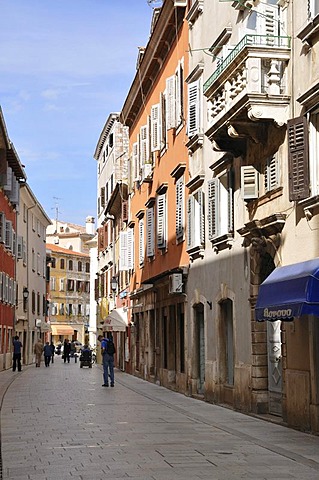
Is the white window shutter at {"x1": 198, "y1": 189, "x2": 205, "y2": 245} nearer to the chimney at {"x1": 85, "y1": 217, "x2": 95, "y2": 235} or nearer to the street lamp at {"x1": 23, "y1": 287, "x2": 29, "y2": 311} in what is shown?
the street lamp at {"x1": 23, "y1": 287, "x2": 29, "y2": 311}

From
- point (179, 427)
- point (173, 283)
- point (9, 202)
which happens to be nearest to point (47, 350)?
point (9, 202)

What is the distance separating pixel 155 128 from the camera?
107 feet

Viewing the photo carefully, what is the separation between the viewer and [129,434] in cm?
1562

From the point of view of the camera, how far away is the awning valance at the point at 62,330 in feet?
357

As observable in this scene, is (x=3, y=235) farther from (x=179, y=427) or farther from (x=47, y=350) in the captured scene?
(x=179, y=427)

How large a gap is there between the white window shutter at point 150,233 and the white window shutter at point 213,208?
11024mm

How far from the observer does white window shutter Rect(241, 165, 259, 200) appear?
18766 mm

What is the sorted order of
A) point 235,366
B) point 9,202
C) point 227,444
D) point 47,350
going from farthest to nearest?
point 47,350 → point 9,202 → point 235,366 → point 227,444

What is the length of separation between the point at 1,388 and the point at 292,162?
18.7 metres

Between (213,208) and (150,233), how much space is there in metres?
12.1

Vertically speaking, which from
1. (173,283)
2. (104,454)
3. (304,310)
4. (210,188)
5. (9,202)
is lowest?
(104,454)

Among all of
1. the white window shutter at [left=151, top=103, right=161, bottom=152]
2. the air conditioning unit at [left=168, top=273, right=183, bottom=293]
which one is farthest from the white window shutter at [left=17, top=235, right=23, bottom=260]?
the air conditioning unit at [left=168, top=273, right=183, bottom=293]

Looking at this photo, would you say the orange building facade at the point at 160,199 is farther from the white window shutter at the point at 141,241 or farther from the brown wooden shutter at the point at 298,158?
the brown wooden shutter at the point at 298,158

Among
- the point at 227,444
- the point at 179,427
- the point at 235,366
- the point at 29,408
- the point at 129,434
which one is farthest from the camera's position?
the point at 29,408
